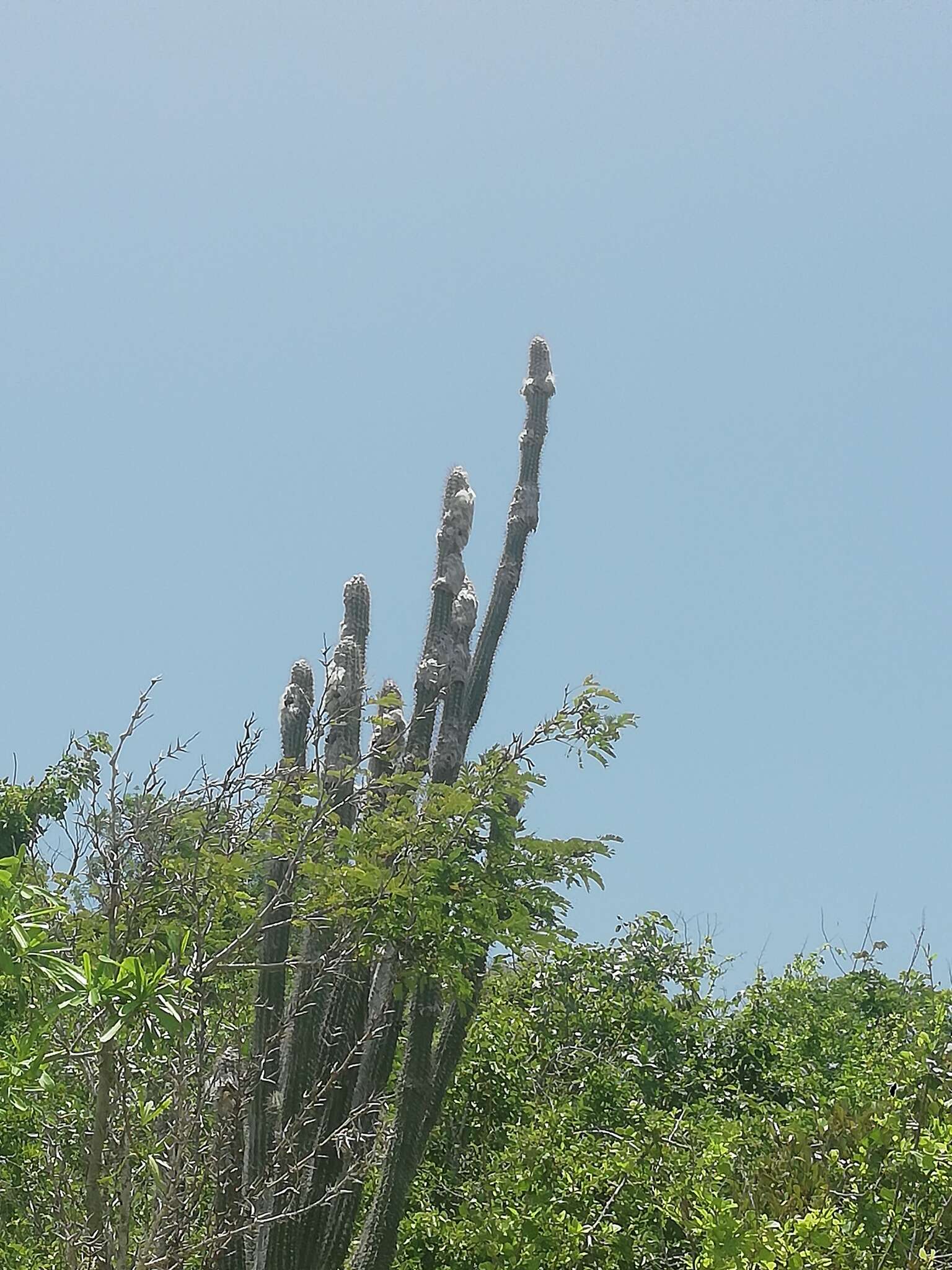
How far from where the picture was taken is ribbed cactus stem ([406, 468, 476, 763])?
798 centimetres

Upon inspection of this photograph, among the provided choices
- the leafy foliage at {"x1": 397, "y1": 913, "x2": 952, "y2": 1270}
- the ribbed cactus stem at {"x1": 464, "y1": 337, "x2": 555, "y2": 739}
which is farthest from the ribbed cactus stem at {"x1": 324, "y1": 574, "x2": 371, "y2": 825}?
the leafy foliage at {"x1": 397, "y1": 913, "x2": 952, "y2": 1270}

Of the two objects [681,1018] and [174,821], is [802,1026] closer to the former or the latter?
[681,1018]

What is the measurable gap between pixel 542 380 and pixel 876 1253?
6.32 m

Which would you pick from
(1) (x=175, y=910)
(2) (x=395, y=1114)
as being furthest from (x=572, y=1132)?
(1) (x=175, y=910)

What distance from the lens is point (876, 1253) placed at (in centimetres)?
528

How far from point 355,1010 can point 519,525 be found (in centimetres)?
361

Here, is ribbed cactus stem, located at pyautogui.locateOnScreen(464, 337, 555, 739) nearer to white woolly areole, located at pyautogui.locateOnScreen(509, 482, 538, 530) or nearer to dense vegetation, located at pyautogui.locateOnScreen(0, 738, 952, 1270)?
white woolly areole, located at pyautogui.locateOnScreen(509, 482, 538, 530)

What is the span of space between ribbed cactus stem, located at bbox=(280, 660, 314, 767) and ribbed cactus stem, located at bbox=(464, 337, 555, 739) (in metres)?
1.06

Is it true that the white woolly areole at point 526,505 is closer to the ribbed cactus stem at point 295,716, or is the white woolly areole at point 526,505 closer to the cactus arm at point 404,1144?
the ribbed cactus stem at point 295,716

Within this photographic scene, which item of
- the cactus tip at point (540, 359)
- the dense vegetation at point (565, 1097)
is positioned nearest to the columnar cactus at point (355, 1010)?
the dense vegetation at point (565, 1097)

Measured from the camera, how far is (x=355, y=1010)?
7.20 metres

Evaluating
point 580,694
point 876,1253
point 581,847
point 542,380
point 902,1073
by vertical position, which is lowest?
point 876,1253

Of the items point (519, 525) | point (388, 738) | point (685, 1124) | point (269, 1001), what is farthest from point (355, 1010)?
point (519, 525)

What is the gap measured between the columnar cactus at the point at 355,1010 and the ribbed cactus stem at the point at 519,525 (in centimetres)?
2
